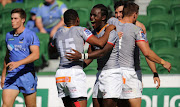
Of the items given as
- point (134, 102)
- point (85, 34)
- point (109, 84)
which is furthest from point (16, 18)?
point (134, 102)

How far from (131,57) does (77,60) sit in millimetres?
848

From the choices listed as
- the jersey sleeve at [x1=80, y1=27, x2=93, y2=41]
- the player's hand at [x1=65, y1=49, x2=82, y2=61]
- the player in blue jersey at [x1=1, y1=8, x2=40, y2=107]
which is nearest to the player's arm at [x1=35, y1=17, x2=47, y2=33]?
the player in blue jersey at [x1=1, y1=8, x2=40, y2=107]

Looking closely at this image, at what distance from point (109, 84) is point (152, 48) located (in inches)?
165

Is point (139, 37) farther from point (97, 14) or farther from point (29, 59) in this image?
point (29, 59)

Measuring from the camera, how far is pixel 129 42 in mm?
4379

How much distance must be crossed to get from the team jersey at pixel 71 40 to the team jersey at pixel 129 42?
0.62 m

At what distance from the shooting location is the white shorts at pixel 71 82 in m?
4.00

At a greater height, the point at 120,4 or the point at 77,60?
the point at 120,4

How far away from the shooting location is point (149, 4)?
9227mm

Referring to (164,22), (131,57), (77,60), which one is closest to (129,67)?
(131,57)

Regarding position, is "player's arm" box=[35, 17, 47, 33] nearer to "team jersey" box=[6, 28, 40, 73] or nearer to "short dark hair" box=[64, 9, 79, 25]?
"team jersey" box=[6, 28, 40, 73]

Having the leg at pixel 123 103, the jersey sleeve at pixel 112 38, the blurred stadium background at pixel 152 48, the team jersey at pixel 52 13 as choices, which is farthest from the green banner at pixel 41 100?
the team jersey at pixel 52 13

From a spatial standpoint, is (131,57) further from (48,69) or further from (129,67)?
(48,69)

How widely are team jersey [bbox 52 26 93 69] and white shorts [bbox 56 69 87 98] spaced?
0.28 feet
